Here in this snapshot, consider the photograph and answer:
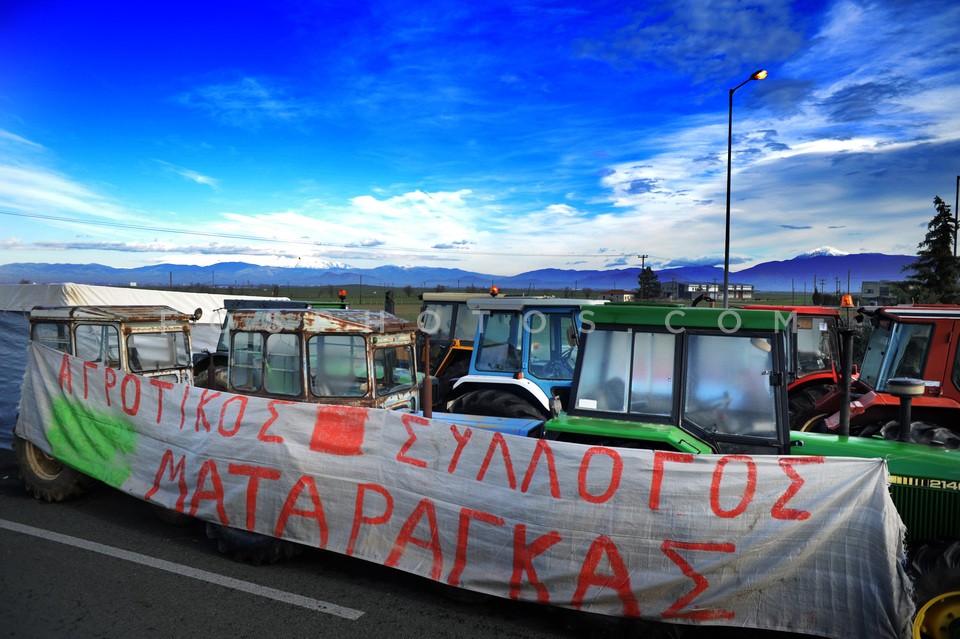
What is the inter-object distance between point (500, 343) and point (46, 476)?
5700 mm

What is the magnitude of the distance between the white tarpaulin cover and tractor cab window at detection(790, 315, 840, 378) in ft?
22.2

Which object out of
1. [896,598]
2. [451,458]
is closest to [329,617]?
[451,458]

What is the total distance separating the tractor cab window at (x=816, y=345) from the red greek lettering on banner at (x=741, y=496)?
6.74 meters

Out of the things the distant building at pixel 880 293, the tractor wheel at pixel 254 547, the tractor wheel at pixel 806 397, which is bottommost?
the tractor wheel at pixel 254 547

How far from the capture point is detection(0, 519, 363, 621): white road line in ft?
Result: 14.8

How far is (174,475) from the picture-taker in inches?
228

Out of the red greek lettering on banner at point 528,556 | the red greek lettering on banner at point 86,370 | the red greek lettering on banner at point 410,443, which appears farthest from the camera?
the red greek lettering on banner at point 86,370

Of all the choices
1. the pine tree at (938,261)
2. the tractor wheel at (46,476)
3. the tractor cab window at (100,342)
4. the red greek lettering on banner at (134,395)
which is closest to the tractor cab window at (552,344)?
the red greek lettering on banner at (134,395)

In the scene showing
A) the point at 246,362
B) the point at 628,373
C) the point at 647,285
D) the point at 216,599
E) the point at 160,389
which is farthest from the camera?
the point at 647,285

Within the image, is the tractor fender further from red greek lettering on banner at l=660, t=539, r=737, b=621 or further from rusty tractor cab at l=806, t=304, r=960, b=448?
red greek lettering on banner at l=660, t=539, r=737, b=621

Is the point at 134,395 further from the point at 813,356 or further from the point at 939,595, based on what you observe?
the point at 813,356

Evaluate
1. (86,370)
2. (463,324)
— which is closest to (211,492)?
(86,370)

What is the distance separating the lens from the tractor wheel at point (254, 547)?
17.1ft

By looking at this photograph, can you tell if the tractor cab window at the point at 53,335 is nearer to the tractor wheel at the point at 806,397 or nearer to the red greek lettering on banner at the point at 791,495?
the red greek lettering on banner at the point at 791,495
